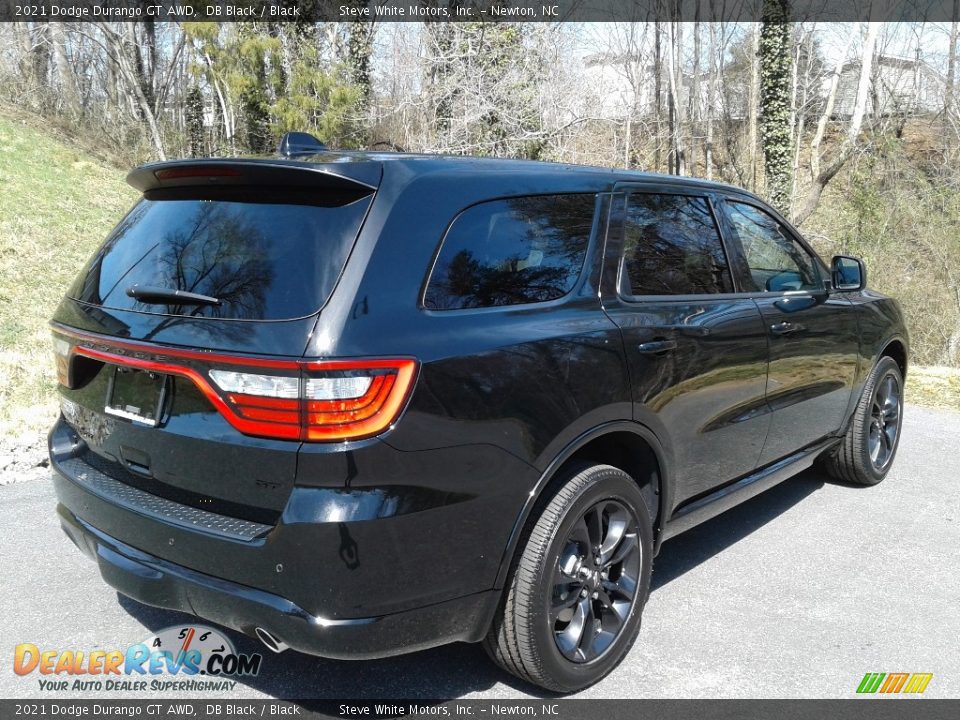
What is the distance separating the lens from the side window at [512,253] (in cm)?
251

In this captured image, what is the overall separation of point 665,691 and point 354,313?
1.81m

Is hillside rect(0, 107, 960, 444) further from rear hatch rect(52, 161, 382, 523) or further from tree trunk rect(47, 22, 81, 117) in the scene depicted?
rear hatch rect(52, 161, 382, 523)

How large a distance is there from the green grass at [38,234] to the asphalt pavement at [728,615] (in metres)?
2.97

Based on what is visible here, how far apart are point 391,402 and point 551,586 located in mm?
925

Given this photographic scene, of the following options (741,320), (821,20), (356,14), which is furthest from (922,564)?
(821,20)

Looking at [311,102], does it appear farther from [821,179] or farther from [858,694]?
[858,694]

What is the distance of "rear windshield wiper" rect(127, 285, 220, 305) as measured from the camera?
240 centimetres

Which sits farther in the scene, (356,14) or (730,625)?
(356,14)

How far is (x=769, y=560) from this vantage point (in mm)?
4059

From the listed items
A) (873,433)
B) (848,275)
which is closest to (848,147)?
(873,433)

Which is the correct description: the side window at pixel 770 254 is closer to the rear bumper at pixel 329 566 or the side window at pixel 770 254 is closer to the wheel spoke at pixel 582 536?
the wheel spoke at pixel 582 536

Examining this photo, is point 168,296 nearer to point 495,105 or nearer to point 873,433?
point 873,433

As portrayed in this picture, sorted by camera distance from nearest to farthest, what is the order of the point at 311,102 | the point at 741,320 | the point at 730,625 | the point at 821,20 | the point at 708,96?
the point at 730,625 → the point at 741,320 → the point at 311,102 → the point at 821,20 → the point at 708,96

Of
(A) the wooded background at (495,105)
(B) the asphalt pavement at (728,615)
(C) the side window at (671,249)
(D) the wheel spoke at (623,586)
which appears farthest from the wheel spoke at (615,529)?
(A) the wooded background at (495,105)
